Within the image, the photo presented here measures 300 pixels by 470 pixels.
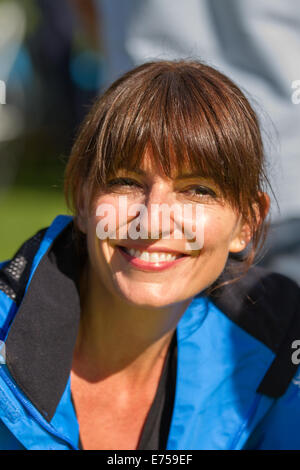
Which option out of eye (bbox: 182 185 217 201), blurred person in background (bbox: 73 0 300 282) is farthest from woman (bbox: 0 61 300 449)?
blurred person in background (bbox: 73 0 300 282)

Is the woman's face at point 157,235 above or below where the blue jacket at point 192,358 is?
above

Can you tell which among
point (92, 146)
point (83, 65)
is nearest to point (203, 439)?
point (92, 146)

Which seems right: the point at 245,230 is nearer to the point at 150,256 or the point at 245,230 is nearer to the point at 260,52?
the point at 150,256

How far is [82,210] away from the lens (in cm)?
159

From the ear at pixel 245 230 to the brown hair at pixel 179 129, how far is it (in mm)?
28

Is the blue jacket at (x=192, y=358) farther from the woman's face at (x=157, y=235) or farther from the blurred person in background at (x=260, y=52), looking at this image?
the blurred person in background at (x=260, y=52)

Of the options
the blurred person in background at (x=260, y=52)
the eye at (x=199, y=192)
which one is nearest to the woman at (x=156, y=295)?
the eye at (x=199, y=192)

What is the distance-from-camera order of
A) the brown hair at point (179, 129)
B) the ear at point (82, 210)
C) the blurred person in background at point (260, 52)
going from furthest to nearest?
the blurred person in background at point (260, 52)
the ear at point (82, 210)
the brown hair at point (179, 129)

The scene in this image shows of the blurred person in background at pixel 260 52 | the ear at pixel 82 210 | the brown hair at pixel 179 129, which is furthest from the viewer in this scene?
the blurred person in background at pixel 260 52

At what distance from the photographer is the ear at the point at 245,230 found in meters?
1.58

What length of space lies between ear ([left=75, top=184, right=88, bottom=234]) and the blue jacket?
0.24ft

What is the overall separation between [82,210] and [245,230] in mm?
411

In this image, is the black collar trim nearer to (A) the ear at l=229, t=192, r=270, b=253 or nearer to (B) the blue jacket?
(B) the blue jacket
